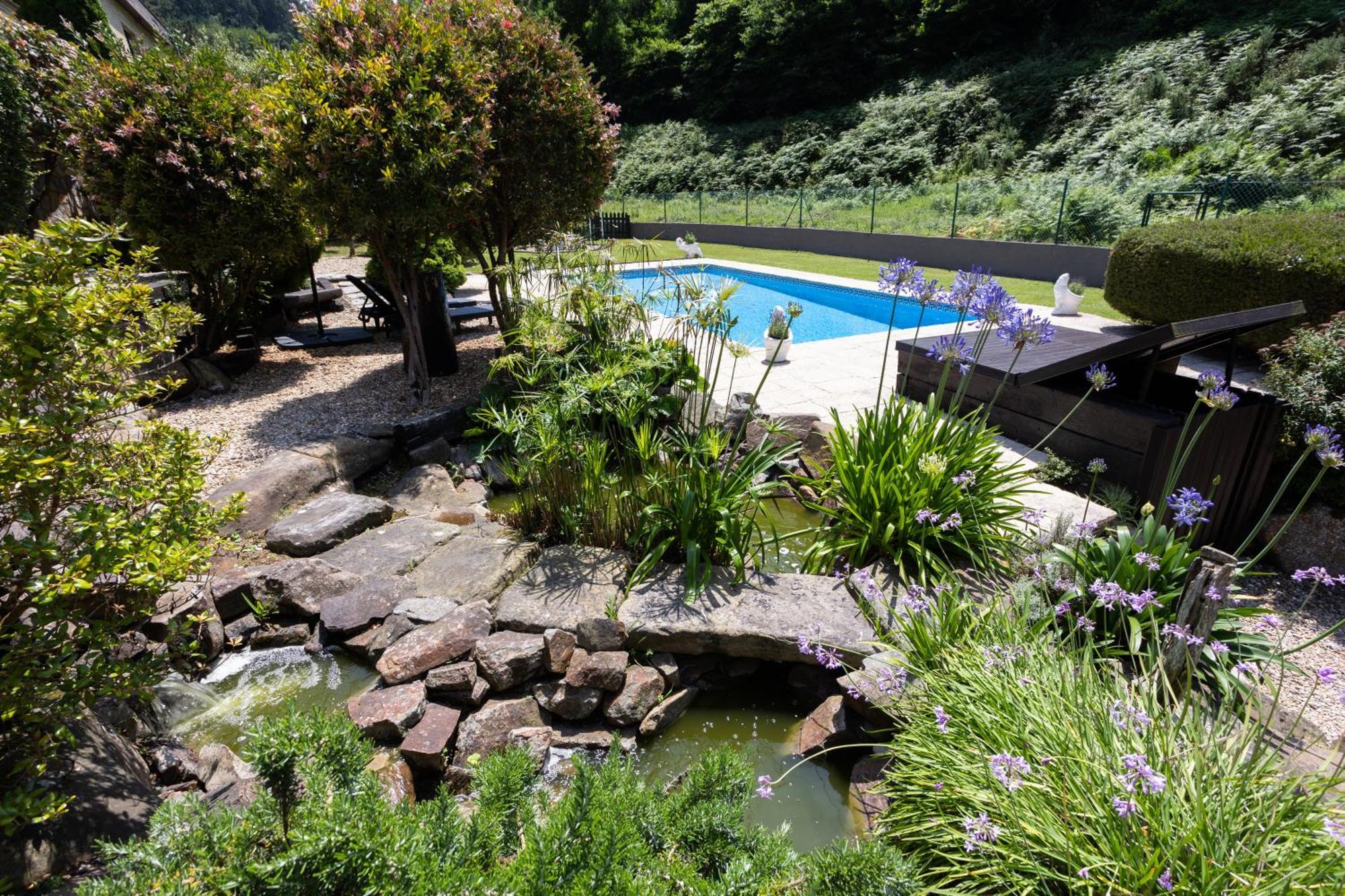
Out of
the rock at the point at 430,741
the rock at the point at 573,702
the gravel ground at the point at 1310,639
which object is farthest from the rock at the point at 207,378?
the gravel ground at the point at 1310,639

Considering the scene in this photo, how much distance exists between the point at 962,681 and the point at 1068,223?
13748 mm

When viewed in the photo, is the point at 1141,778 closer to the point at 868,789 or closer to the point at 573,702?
the point at 868,789

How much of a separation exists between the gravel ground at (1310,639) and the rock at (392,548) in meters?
3.88

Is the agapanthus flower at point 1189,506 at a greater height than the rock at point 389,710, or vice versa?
the agapanthus flower at point 1189,506

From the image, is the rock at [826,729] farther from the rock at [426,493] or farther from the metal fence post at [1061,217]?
the metal fence post at [1061,217]

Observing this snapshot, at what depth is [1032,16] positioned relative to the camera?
24719mm

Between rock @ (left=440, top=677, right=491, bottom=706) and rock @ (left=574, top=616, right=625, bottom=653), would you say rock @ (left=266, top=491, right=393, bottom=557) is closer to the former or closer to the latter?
rock @ (left=440, top=677, right=491, bottom=706)

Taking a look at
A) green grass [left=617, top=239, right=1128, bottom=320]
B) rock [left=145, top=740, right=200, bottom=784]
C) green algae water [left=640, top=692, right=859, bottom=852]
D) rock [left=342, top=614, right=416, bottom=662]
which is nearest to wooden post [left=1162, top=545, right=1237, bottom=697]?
green algae water [left=640, top=692, right=859, bottom=852]

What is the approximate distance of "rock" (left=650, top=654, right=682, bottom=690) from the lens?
115 inches

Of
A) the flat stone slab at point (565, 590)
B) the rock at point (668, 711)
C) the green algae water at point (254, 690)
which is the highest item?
the flat stone slab at point (565, 590)

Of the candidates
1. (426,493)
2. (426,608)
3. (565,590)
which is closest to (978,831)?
(565,590)

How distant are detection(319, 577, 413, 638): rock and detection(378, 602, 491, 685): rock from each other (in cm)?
32

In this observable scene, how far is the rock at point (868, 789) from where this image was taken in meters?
2.25

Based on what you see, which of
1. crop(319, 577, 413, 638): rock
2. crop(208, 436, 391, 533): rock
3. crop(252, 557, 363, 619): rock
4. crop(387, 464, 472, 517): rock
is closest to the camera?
crop(319, 577, 413, 638): rock
